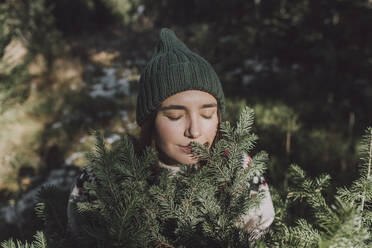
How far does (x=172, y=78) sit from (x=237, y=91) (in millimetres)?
3802

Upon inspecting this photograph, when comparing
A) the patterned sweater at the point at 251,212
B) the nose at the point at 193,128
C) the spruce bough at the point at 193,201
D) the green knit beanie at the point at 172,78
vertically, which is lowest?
the patterned sweater at the point at 251,212

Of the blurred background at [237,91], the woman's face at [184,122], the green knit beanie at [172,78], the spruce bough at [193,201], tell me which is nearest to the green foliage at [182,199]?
the spruce bough at [193,201]

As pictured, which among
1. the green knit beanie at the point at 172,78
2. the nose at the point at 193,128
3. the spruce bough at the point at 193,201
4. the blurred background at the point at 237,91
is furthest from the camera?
the blurred background at the point at 237,91

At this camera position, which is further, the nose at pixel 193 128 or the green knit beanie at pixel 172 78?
the green knit beanie at pixel 172 78

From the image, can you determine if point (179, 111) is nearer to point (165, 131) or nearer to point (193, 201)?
point (165, 131)

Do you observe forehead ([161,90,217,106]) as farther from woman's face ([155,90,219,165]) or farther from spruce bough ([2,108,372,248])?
spruce bough ([2,108,372,248])

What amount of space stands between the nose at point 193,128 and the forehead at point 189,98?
98 mm

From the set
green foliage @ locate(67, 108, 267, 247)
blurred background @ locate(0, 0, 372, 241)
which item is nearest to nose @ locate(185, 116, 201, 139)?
green foliage @ locate(67, 108, 267, 247)

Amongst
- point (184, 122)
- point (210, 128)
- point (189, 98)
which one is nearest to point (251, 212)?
point (210, 128)

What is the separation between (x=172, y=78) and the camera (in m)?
1.48

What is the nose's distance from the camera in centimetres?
133

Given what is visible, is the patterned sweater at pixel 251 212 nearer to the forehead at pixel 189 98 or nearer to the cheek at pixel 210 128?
the cheek at pixel 210 128

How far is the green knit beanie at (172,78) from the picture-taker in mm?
1468

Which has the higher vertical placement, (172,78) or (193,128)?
(172,78)
